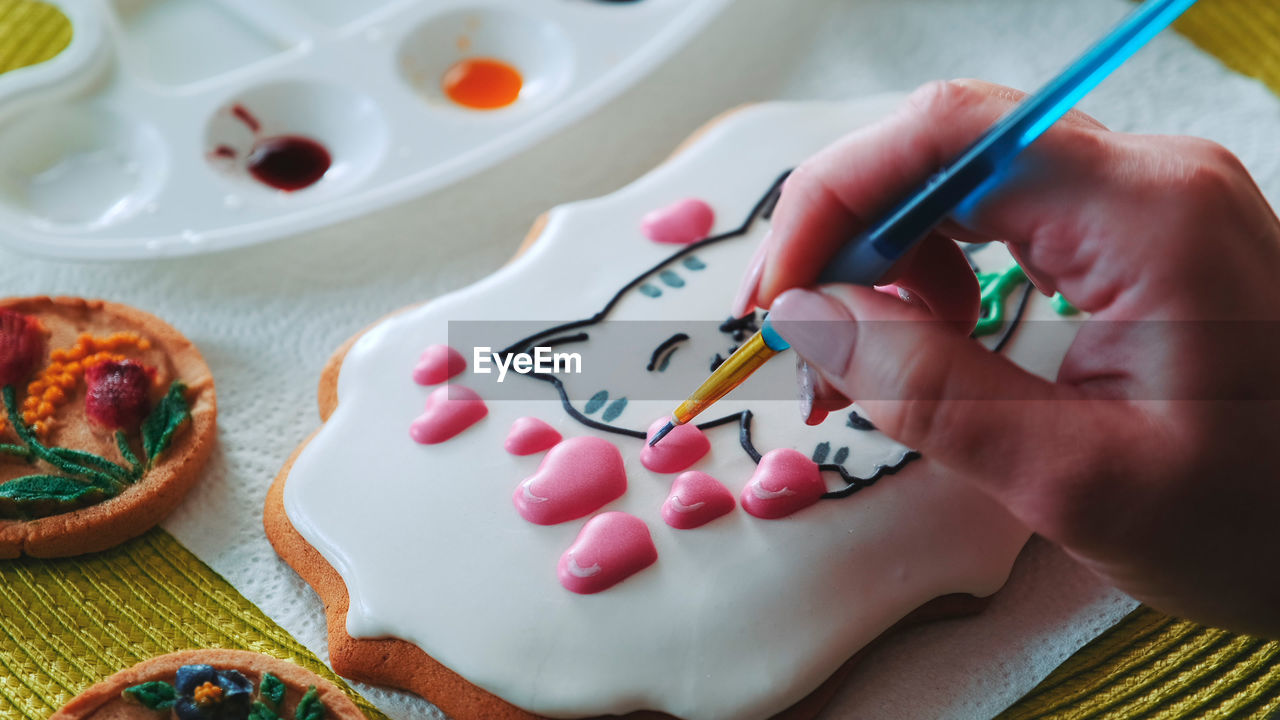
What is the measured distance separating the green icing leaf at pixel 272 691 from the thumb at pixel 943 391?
2.07 ft

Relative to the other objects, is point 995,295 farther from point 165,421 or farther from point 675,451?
point 165,421

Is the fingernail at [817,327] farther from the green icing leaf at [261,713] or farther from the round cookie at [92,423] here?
the round cookie at [92,423]

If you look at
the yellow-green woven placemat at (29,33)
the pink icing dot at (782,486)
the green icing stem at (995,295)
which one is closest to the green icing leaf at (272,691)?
the pink icing dot at (782,486)

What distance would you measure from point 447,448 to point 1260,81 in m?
1.47

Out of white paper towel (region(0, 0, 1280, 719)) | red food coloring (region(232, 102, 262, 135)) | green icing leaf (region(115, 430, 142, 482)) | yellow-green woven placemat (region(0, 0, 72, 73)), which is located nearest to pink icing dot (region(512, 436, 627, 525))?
white paper towel (region(0, 0, 1280, 719))

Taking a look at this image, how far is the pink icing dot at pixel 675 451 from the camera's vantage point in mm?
1106

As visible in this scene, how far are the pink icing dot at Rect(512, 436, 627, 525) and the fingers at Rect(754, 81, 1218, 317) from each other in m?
0.28

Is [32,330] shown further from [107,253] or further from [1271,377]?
[1271,377]

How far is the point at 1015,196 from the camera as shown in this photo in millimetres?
903

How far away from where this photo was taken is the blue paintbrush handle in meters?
0.78

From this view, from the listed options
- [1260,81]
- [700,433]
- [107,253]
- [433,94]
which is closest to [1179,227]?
[700,433]

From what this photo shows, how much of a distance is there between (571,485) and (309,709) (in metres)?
0.34

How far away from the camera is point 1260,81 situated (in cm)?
168

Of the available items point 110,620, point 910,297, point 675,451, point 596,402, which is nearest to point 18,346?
point 110,620
